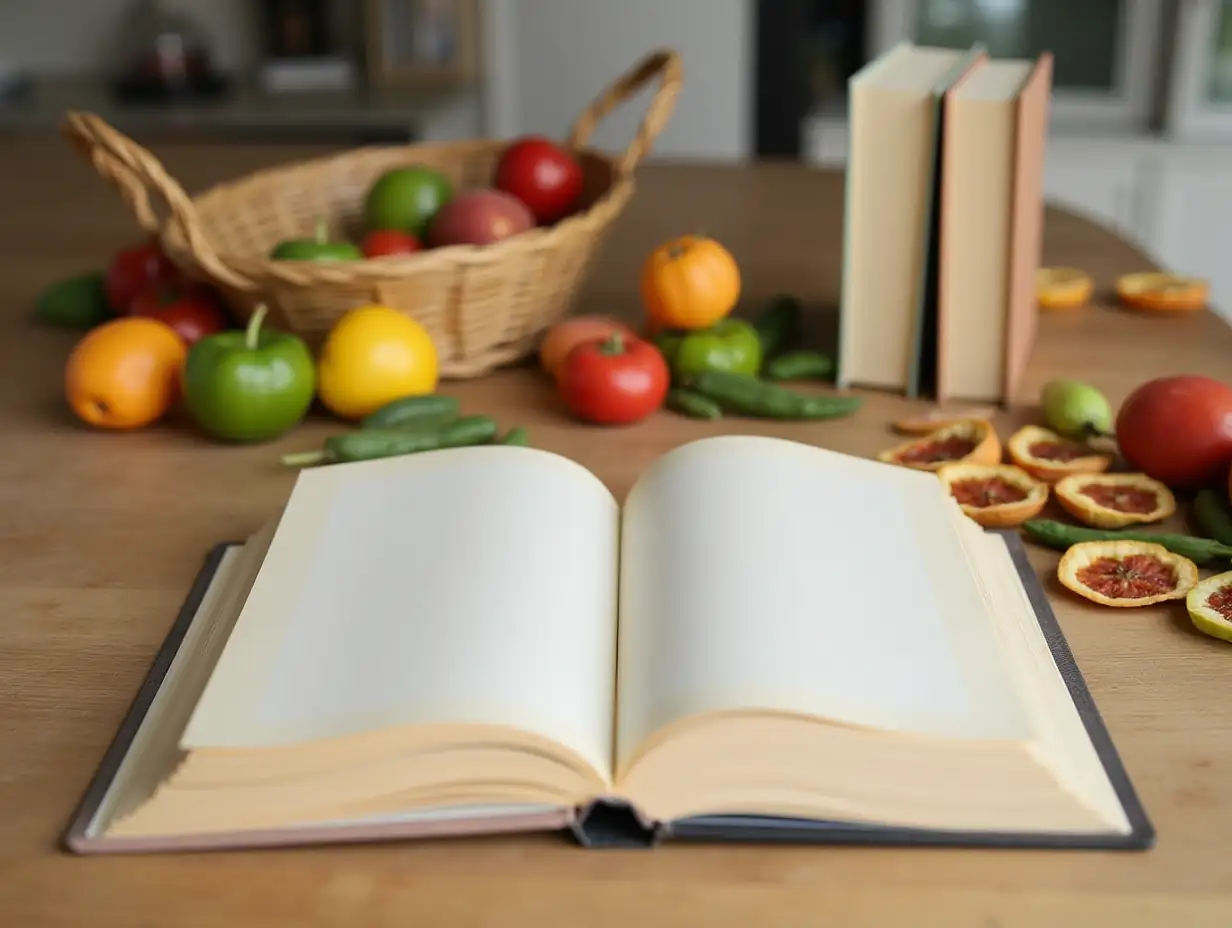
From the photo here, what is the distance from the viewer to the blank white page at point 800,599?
0.77 metres

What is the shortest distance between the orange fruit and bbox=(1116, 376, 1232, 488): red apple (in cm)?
90

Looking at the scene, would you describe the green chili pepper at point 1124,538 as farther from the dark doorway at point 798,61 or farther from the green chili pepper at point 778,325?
the dark doorway at point 798,61

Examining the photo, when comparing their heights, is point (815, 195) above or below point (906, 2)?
below

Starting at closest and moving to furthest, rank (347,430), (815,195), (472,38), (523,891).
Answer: (523,891) < (347,430) < (815,195) < (472,38)

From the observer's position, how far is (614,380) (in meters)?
1.31

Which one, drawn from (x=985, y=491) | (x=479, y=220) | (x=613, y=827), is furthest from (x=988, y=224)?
(x=613, y=827)

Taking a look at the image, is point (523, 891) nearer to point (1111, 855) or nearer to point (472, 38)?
point (1111, 855)

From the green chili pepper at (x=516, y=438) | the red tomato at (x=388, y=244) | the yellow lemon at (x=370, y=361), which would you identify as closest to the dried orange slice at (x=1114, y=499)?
the green chili pepper at (x=516, y=438)

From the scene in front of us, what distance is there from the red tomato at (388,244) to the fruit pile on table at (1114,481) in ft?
1.93

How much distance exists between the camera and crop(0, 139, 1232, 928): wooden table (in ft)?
2.37

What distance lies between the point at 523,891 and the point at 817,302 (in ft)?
3.49

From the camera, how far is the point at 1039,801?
2.47ft

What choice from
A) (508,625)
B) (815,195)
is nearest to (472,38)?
(815,195)

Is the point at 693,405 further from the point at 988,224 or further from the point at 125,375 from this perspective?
the point at 125,375
